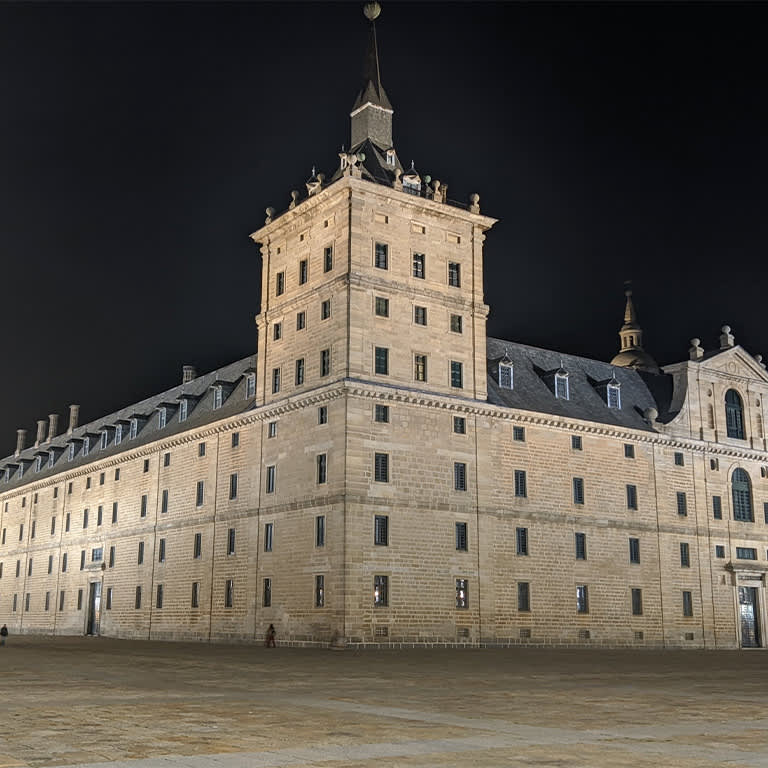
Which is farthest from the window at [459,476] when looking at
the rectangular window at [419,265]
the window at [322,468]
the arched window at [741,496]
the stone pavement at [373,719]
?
the stone pavement at [373,719]

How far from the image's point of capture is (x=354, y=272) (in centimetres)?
5191

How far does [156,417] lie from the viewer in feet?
257

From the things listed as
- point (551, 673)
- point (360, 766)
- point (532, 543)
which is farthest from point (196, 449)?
point (360, 766)

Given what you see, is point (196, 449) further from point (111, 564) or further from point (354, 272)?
point (354, 272)

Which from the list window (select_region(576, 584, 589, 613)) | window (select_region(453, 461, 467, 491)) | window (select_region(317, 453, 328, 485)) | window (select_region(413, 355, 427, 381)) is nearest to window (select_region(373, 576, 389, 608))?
window (select_region(317, 453, 328, 485))

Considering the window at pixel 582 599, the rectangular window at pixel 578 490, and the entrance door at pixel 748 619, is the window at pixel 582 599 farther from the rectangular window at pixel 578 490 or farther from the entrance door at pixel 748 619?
Result: the entrance door at pixel 748 619

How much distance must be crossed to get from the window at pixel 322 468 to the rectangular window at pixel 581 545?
16.8 meters

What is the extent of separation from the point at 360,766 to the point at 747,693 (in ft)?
45.7

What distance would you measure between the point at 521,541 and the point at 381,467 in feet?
34.3

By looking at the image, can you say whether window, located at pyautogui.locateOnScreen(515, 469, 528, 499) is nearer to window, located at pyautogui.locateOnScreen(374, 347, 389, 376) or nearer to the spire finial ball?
window, located at pyautogui.locateOnScreen(374, 347, 389, 376)

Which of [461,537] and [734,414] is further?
[734,414]

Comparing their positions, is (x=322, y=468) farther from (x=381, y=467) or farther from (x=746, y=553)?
(x=746, y=553)

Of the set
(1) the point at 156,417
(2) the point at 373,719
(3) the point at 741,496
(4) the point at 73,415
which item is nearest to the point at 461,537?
(3) the point at 741,496

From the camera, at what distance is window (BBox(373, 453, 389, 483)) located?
163 ft
